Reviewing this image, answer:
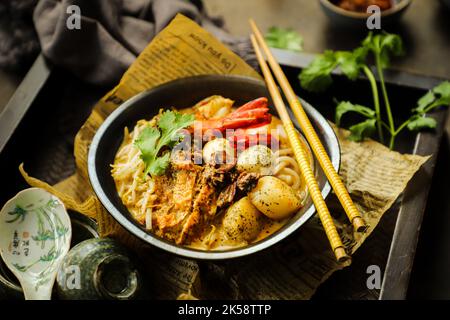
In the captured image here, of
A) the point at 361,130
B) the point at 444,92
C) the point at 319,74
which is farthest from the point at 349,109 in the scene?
the point at 444,92

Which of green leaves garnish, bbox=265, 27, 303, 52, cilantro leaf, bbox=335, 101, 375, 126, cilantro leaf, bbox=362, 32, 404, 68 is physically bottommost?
cilantro leaf, bbox=335, 101, 375, 126

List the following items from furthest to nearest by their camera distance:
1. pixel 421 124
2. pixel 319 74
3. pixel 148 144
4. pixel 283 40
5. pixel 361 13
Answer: pixel 283 40 < pixel 361 13 < pixel 319 74 < pixel 421 124 < pixel 148 144

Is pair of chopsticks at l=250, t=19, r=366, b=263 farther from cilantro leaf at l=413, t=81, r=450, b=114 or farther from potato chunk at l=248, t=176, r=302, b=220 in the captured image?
cilantro leaf at l=413, t=81, r=450, b=114

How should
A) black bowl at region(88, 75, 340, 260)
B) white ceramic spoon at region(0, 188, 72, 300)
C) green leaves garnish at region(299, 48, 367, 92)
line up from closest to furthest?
1. black bowl at region(88, 75, 340, 260)
2. white ceramic spoon at region(0, 188, 72, 300)
3. green leaves garnish at region(299, 48, 367, 92)

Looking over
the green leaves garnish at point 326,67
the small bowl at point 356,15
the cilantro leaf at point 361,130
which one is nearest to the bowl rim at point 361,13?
the small bowl at point 356,15

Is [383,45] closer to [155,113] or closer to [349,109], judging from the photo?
[349,109]

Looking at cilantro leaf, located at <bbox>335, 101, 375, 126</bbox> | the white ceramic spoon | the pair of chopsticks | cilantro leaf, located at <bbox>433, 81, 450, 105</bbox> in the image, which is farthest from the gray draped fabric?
cilantro leaf, located at <bbox>433, 81, 450, 105</bbox>
